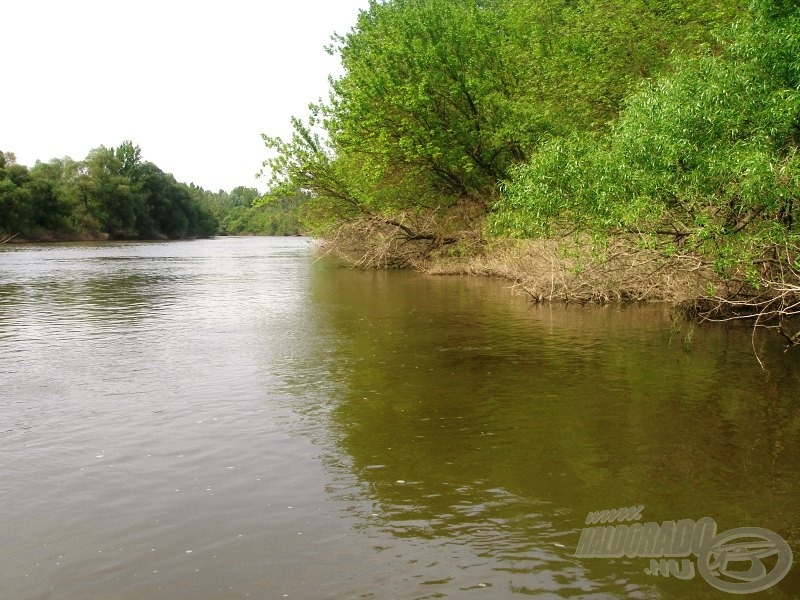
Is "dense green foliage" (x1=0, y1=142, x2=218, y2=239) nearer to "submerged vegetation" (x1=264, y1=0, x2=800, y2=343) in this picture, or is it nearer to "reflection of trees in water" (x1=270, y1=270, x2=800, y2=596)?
"submerged vegetation" (x1=264, y1=0, x2=800, y2=343)

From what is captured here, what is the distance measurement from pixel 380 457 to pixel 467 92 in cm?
2854

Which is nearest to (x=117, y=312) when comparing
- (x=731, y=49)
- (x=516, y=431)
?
(x=516, y=431)

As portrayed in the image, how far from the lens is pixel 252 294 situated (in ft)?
99.5

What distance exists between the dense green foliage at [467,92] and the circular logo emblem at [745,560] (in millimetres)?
24209

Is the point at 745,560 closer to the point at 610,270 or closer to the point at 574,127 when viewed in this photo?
the point at 610,270

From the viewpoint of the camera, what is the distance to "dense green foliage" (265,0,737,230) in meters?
30.3

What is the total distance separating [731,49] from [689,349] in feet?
21.2

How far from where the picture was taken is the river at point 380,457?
21.1 ft

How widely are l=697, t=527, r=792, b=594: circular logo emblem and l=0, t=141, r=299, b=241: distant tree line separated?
80.3 metres

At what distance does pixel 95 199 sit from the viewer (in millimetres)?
108875

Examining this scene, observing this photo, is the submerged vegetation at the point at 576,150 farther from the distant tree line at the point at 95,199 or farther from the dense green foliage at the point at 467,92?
the distant tree line at the point at 95,199

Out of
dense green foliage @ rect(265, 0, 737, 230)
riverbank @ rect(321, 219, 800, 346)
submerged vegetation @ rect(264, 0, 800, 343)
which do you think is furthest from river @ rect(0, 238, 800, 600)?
dense green foliage @ rect(265, 0, 737, 230)

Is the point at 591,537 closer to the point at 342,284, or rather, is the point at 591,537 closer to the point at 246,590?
the point at 246,590

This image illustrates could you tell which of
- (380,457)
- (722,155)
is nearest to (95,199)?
(722,155)
